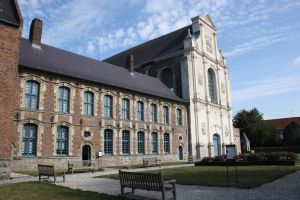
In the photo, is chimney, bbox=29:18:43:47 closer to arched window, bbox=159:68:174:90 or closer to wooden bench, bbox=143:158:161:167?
wooden bench, bbox=143:158:161:167

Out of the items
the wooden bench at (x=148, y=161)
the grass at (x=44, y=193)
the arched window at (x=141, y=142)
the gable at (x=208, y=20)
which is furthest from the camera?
the gable at (x=208, y=20)

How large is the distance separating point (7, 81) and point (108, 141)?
1169 centimetres

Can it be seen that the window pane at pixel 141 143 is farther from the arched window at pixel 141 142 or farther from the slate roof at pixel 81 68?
the slate roof at pixel 81 68

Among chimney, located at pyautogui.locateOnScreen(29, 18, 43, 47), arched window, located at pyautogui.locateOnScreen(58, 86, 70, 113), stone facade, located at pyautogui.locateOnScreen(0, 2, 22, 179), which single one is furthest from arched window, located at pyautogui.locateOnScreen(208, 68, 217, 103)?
stone facade, located at pyautogui.locateOnScreen(0, 2, 22, 179)

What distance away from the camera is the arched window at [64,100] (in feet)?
68.6

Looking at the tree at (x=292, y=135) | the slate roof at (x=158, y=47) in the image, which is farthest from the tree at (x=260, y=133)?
the slate roof at (x=158, y=47)

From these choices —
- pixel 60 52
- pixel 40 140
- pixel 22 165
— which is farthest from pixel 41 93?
pixel 60 52

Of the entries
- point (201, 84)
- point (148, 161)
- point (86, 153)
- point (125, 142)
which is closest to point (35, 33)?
point (86, 153)

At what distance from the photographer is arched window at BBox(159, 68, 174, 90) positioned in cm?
3575

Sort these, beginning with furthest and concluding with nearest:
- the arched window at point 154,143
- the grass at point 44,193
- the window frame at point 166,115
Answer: the window frame at point 166,115
the arched window at point 154,143
the grass at point 44,193

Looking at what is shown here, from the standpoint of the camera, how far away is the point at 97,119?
22953 millimetres

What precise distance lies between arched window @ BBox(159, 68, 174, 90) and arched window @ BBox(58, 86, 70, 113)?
A: 652 inches

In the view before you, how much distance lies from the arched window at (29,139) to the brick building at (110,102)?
0.06m

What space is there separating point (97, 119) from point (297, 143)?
148ft
